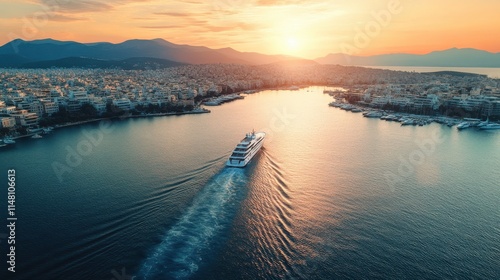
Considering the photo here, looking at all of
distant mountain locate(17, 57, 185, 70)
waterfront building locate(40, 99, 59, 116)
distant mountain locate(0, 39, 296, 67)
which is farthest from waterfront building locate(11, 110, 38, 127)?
distant mountain locate(0, 39, 296, 67)

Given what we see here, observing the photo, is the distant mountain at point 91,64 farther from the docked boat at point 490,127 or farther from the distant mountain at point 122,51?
the docked boat at point 490,127

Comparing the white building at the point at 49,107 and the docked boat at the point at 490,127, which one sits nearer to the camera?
the docked boat at the point at 490,127

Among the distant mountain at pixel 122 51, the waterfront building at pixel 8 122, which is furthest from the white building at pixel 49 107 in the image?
the distant mountain at pixel 122 51

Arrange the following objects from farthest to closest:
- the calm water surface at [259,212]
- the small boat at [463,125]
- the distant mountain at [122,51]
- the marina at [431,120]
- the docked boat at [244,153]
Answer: the distant mountain at [122,51], the marina at [431,120], the small boat at [463,125], the docked boat at [244,153], the calm water surface at [259,212]

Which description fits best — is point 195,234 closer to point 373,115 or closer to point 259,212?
point 259,212

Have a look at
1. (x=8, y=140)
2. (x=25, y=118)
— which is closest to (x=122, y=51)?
(x=25, y=118)

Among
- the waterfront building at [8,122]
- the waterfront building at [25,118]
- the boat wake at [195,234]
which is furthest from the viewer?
the waterfront building at [25,118]

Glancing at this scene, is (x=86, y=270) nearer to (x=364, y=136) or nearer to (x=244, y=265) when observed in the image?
(x=244, y=265)

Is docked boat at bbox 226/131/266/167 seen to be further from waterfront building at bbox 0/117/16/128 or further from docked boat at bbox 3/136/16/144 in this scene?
waterfront building at bbox 0/117/16/128
